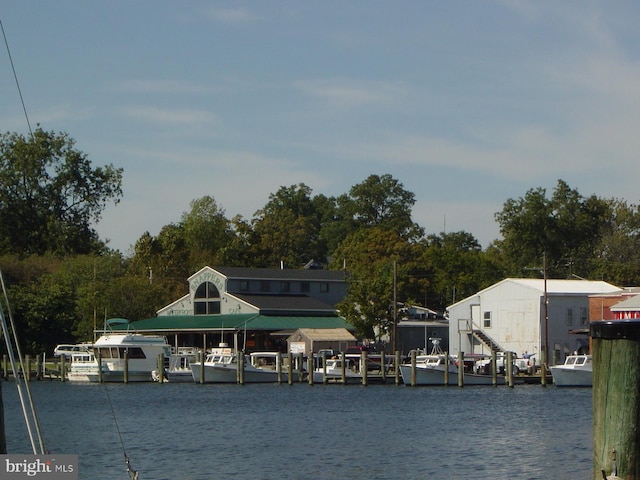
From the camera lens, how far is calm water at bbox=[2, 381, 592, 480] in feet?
124

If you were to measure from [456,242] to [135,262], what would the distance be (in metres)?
57.5

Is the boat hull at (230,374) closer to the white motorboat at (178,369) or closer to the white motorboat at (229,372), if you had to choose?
the white motorboat at (229,372)

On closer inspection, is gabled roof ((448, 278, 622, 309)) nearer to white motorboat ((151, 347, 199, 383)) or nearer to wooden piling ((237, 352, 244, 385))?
wooden piling ((237, 352, 244, 385))

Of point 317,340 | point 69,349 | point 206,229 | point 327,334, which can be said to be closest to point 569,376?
point 317,340

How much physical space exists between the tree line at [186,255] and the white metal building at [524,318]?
7094 millimetres

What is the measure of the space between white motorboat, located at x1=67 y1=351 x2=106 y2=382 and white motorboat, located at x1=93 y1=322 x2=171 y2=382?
0.66 m

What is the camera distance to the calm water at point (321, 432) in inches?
1483

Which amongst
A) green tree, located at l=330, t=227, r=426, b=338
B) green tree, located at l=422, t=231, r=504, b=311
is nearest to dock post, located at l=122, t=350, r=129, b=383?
green tree, located at l=330, t=227, r=426, b=338

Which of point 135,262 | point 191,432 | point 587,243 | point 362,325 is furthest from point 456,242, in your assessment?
point 191,432

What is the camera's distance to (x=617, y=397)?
41.0ft

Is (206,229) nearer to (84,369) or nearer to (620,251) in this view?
(620,251)

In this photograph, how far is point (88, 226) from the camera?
13388 centimetres

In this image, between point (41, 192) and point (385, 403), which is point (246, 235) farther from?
point (385, 403)
